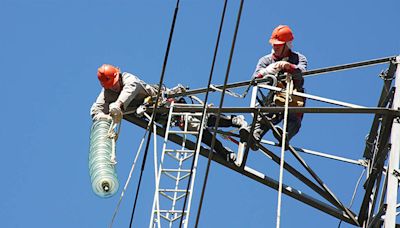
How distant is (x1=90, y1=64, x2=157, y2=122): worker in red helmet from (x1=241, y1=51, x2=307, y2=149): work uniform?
2.18 m

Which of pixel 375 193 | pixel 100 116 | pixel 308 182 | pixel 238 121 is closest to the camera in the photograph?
pixel 375 193

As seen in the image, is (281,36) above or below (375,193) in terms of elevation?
above

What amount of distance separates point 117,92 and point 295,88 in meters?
3.48

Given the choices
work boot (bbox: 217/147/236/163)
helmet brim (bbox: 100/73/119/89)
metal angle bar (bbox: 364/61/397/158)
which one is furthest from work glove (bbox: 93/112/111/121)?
metal angle bar (bbox: 364/61/397/158)

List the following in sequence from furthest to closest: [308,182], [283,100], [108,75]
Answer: [108,75] → [308,182] → [283,100]

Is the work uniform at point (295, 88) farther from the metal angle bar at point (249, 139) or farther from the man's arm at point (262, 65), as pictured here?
the metal angle bar at point (249, 139)

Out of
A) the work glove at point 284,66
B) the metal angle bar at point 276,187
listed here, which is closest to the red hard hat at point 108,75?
the metal angle bar at point 276,187

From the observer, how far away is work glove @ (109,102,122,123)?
19.9m

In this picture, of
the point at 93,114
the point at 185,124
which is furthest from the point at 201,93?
the point at 93,114

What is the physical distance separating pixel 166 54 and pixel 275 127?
206 inches

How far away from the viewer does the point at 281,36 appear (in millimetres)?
20375

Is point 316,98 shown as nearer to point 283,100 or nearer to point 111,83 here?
point 283,100

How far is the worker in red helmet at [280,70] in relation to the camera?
19.2 m

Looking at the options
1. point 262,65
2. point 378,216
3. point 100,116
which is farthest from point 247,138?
point 100,116
